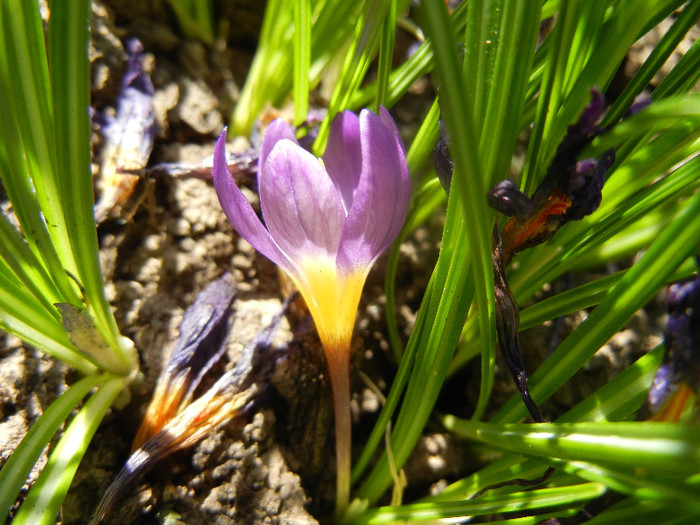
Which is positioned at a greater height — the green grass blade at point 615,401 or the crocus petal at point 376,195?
the crocus petal at point 376,195

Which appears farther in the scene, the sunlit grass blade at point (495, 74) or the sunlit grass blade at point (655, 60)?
the sunlit grass blade at point (655, 60)

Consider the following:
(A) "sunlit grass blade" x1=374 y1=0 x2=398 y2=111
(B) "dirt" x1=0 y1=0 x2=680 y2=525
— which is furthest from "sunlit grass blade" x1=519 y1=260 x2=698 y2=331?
(A) "sunlit grass blade" x1=374 y1=0 x2=398 y2=111

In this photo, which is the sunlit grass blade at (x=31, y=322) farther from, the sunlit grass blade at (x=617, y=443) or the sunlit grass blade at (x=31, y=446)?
the sunlit grass blade at (x=617, y=443)

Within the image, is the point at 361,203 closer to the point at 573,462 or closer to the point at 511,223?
the point at 511,223

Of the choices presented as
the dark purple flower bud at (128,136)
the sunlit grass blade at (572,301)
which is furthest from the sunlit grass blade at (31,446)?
the sunlit grass blade at (572,301)

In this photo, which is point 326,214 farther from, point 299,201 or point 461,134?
point 461,134

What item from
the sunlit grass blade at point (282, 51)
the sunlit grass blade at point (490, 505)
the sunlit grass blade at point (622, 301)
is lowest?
the sunlit grass blade at point (490, 505)

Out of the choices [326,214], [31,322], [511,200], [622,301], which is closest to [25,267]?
[31,322]
